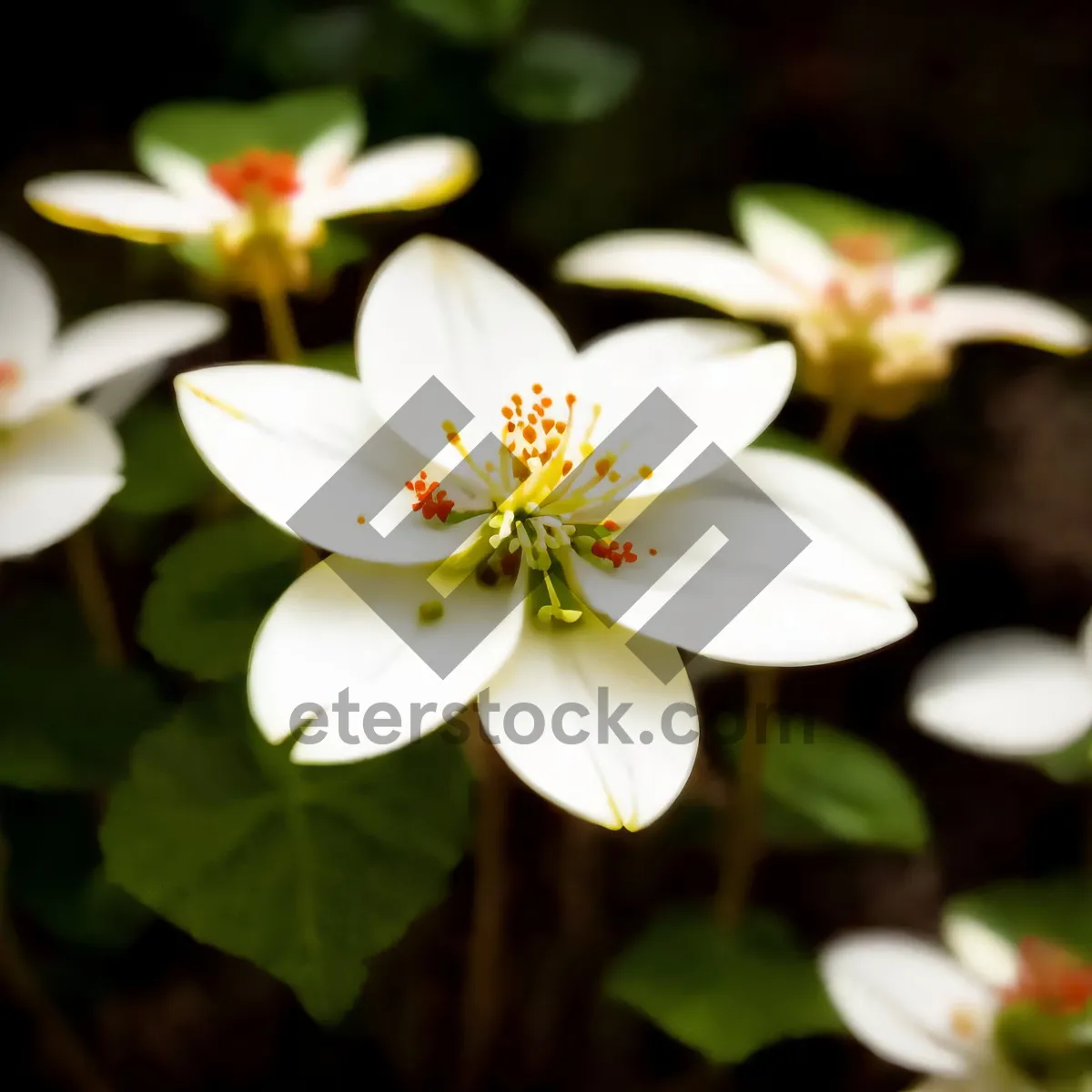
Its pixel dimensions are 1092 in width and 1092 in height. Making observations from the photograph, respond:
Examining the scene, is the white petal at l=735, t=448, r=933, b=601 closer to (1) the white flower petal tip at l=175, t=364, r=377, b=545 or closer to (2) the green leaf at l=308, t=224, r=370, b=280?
(1) the white flower petal tip at l=175, t=364, r=377, b=545

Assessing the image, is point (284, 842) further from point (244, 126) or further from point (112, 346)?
point (244, 126)

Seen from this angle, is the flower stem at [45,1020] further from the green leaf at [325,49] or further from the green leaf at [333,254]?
the green leaf at [325,49]

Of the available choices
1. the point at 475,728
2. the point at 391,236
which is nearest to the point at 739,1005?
the point at 475,728

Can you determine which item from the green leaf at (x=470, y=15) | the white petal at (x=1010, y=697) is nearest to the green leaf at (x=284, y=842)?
the white petal at (x=1010, y=697)

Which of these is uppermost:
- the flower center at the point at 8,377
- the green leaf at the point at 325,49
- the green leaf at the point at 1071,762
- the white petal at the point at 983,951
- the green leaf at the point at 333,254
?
the green leaf at the point at 325,49

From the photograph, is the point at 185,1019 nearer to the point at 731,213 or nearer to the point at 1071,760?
the point at 1071,760

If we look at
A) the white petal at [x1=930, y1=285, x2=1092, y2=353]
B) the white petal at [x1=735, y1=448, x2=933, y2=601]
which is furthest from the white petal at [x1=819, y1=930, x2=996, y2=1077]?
the white petal at [x1=930, y1=285, x2=1092, y2=353]

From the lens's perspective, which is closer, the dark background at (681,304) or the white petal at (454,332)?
the white petal at (454,332)
